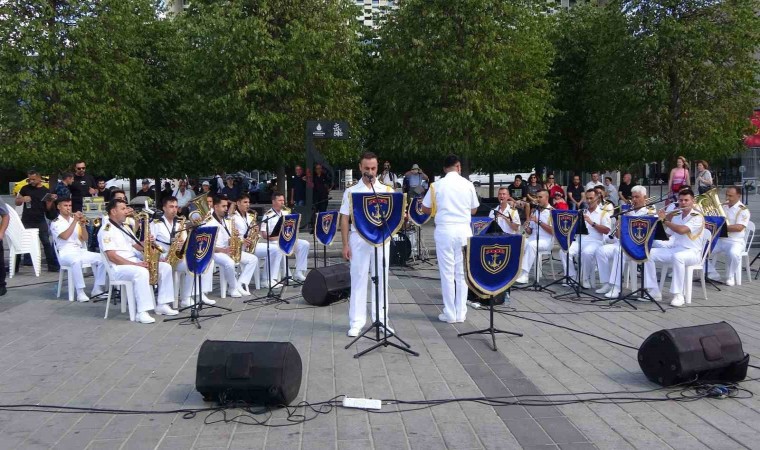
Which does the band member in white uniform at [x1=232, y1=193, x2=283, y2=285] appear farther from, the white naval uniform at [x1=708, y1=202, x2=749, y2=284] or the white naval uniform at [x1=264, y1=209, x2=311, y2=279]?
the white naval uniform at [x1=708, y1=202, x2=749, y2=284]

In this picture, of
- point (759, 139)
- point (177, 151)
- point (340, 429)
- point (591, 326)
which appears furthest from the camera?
point (759, 139)

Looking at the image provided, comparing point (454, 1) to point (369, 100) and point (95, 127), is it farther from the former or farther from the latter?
point (95, 127)

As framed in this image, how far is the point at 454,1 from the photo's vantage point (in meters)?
22.8

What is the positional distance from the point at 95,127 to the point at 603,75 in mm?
16515

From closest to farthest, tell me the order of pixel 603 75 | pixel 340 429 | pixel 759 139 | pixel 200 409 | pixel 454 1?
pixel 340 429
pixel 200 409
pixel 454 1
pixel 603 75
pixel 759 139

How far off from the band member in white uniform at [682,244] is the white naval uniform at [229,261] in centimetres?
571

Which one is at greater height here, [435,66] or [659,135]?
[435,66]

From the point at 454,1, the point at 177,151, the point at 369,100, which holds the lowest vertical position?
the point at 177,151

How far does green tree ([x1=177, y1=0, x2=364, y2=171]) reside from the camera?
22812mm

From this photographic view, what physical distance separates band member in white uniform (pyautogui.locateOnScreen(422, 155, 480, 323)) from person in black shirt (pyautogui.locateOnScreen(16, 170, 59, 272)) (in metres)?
8.79

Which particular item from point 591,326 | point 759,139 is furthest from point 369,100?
point 591,326

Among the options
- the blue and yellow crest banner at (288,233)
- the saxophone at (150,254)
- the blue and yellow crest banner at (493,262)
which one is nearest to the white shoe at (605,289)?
the blue and yellow crest banner at (493,262)

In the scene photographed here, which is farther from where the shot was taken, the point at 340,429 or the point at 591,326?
the point at 591,326

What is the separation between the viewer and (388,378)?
6406mm
